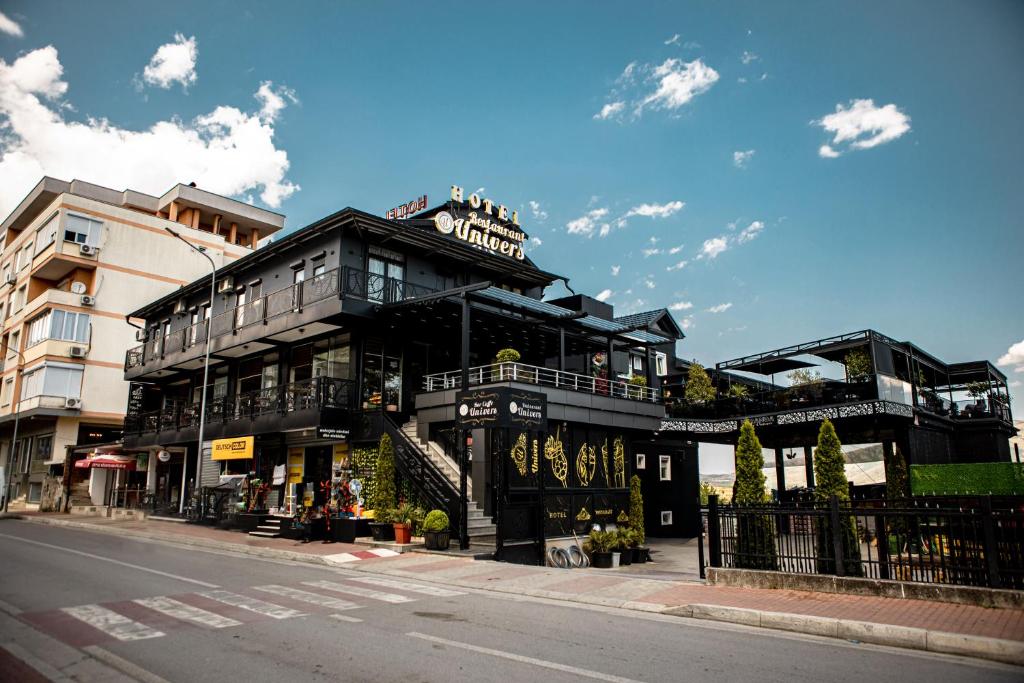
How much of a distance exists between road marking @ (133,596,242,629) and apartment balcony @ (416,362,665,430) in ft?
41.3

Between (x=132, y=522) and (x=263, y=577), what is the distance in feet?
68.6

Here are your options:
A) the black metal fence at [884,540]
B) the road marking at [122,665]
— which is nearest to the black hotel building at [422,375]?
the black metal fence at [884,540]

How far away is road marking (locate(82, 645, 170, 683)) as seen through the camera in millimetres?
6102

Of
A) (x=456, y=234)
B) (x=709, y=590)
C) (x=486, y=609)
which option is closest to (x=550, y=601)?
(x=486, y=609)

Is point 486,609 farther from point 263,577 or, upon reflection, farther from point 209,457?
point 209,457

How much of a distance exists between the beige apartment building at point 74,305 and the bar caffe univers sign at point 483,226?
21.8 metres

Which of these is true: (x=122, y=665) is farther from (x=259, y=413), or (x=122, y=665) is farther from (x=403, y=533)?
(x=259, y=413)

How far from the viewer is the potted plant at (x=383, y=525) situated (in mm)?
18859

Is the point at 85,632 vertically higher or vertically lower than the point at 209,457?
lower

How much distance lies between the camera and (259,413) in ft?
86.9

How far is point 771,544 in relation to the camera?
38.5 feet

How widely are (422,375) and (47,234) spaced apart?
3318cm

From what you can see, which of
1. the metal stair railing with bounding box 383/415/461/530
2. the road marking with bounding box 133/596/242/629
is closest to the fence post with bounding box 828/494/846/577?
the road marking with bounding box 133/596/242/629

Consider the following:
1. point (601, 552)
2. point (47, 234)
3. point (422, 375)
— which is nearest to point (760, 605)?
point (601, 552)
